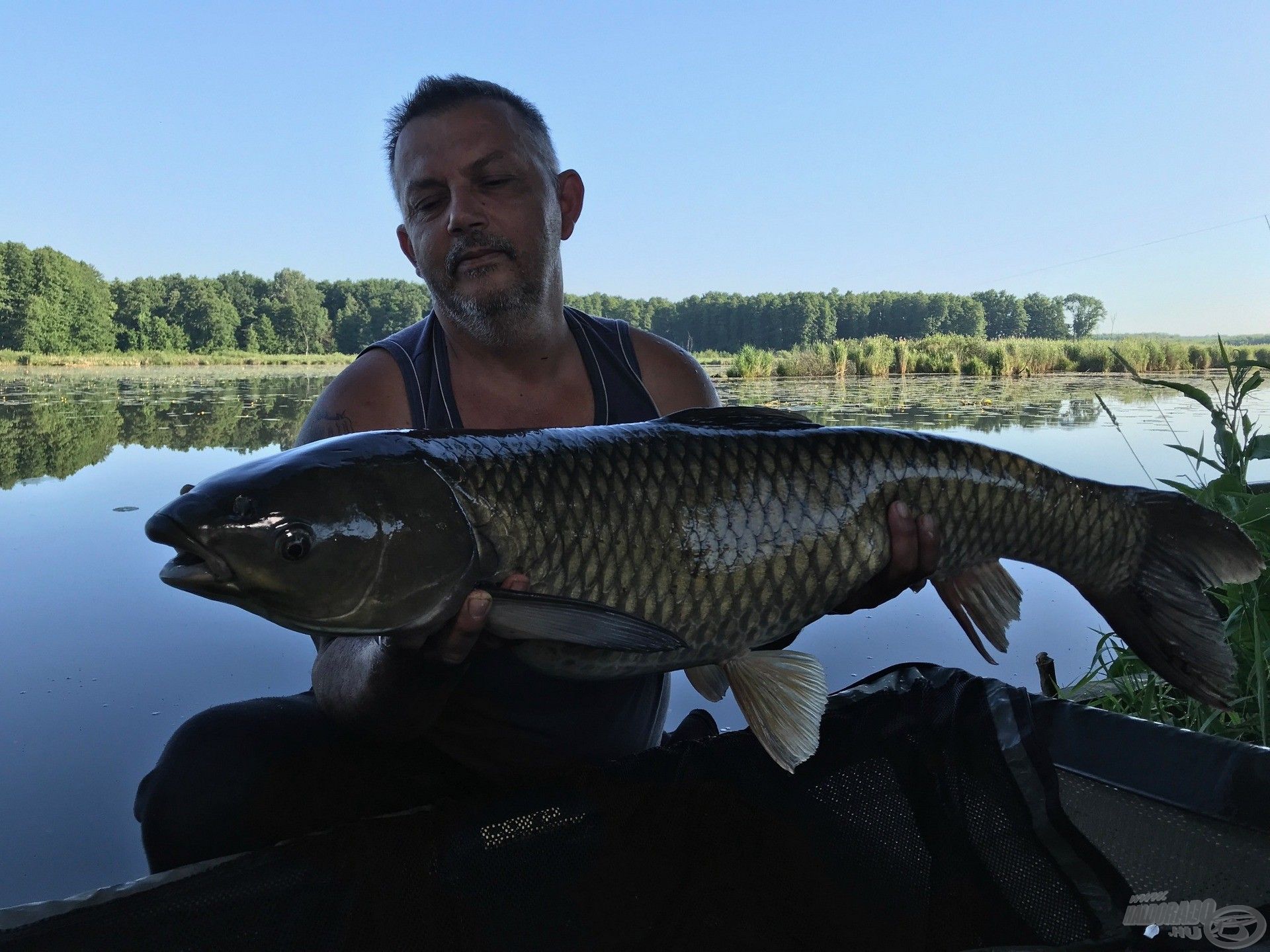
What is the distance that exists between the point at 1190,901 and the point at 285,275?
3450 centimetres

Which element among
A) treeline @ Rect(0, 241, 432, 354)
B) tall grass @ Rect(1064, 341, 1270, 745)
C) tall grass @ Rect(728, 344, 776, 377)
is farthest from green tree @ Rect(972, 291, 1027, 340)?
tall grass @ Rect(1064, 341, 1270, 745)

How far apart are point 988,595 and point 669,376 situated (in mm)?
818

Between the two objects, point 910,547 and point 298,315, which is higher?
point 298,315

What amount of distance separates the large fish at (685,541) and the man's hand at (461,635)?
0.04 ft

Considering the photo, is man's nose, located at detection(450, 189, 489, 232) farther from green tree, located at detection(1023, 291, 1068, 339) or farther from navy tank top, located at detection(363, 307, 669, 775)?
green tree, located at detection(1023, 291, 1068, 339)

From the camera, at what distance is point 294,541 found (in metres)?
0.83

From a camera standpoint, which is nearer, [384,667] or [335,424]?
[384,667]

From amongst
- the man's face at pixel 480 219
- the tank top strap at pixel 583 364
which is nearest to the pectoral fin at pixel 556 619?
the tank top strap at pixel 583 364

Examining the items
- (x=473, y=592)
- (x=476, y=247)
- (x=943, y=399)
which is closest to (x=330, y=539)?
(x=473, y=592)

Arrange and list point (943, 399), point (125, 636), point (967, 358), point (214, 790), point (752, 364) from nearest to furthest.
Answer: point (214, 790)
point (125, 636)
point (943, 399)
point (752, 364)
point (967, 358)

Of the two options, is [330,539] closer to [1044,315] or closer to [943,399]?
[943,399]

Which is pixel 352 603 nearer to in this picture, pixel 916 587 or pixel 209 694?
pixel 916 587

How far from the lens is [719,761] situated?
1068 mm

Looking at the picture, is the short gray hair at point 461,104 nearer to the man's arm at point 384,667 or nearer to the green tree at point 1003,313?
the man's arm at point 384,667
